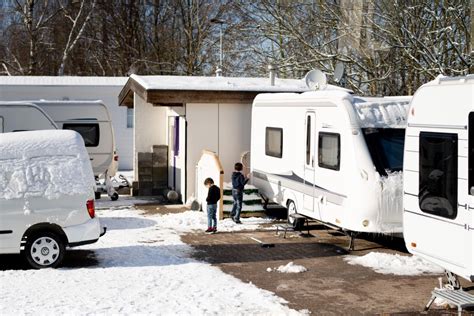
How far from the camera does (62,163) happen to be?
35.9 ft

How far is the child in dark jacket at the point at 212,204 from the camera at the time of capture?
542 inches

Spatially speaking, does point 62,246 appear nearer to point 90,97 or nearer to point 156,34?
point 90,97

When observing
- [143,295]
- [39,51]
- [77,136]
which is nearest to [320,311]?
[143,295]

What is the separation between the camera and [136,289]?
9312mm

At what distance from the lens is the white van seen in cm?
1047

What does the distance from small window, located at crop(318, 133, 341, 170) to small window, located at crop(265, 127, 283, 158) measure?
2002mm

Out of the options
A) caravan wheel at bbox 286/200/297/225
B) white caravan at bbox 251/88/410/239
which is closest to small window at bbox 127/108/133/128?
white caravan at bbox 251/88/410/239

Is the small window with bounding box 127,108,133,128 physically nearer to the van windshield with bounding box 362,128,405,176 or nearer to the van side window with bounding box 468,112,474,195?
the van windshield with bounding box 362,128,405,176

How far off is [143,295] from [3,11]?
4254 cm

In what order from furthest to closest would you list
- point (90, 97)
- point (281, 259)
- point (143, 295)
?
point (90, 97) < point (281, 259) < point (143, 295)

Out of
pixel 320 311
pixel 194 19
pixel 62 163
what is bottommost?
pixel 320 311

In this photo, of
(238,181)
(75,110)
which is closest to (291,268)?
(238,181)

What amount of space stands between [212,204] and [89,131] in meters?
7.82

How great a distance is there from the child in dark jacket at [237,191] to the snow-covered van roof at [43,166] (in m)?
4.75
